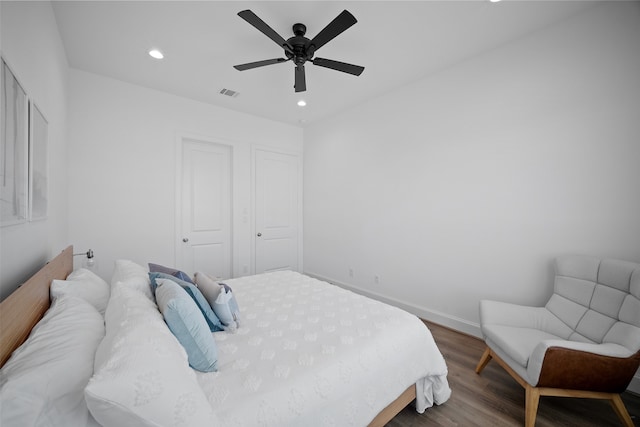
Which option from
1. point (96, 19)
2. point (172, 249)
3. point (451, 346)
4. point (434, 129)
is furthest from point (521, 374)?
point (96, 19)

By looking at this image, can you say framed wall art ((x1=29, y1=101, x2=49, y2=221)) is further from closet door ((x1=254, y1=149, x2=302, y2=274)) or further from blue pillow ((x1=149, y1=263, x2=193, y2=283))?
closet door ((x1=254, y1=149, x2=302, y2=274))

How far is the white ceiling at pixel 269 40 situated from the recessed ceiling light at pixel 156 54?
5 cm

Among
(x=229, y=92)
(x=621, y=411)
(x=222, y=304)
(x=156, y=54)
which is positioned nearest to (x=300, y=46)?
(x=156, y=54)

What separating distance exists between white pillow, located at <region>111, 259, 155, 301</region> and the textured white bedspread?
0.55 metres

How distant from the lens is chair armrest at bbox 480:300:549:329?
192 cm

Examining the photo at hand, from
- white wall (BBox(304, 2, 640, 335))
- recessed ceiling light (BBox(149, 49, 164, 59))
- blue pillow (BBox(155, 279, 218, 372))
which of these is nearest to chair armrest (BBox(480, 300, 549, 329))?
white wall (BBox(304, 2, 640, 335))

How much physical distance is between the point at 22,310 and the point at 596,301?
3116mm

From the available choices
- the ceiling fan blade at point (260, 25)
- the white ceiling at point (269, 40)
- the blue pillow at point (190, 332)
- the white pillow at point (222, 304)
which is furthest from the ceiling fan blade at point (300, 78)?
the blue pillow at point (190, 332)

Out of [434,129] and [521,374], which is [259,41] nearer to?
[434,129]

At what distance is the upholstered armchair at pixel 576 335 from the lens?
1.40 metres

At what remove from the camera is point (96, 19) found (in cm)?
200

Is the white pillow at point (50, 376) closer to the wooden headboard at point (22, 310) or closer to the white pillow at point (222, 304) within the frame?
the wooden headboard at point (22, 310)

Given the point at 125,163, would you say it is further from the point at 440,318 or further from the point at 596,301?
the point at 596,301

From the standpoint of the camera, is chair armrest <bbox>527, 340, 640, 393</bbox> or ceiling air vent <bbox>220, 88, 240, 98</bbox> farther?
ceiling air vent <bbox>220, 88, 240, 98</bbox>
